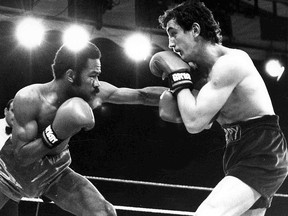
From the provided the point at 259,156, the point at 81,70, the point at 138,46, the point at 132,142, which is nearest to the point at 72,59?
the point at 81,70

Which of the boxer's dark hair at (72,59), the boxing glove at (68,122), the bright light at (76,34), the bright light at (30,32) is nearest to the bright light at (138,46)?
the bright light at (76,34)

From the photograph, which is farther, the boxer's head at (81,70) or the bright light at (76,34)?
the bright light at (76,34)

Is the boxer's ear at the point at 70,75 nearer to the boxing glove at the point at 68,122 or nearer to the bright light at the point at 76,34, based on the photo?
the boxing glove at the point at 68,122

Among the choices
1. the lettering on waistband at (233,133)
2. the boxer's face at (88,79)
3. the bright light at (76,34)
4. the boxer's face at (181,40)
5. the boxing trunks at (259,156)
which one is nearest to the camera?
the boxing trunks at (259,156)

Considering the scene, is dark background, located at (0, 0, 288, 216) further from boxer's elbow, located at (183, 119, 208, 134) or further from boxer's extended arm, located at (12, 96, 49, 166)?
boxer's elbow, located at (183, 119, 208, 134)

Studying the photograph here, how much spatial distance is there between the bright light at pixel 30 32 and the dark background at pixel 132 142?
81mm

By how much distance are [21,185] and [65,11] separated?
9.31ft

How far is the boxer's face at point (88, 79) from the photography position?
7.72 ft

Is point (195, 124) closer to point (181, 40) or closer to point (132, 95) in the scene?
point (181, 40)

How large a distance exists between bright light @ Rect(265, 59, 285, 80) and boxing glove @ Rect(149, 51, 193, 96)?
438cm

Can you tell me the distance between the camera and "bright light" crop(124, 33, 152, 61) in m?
5.27

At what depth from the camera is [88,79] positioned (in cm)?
236

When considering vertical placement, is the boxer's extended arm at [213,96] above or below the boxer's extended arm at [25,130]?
above

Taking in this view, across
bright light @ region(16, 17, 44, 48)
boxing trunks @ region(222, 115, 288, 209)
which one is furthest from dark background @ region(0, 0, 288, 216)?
boxing trunks @ region(222, 115, 288, 209)
